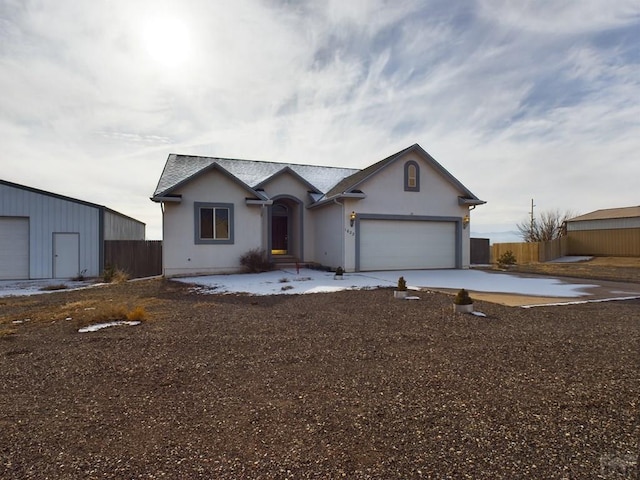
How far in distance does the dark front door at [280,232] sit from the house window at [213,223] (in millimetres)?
3581

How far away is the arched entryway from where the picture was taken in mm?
18062

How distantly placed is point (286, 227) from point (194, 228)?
5.42 metres

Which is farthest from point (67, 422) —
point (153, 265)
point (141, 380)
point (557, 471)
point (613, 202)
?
point (613, 202)

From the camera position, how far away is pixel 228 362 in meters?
4.35

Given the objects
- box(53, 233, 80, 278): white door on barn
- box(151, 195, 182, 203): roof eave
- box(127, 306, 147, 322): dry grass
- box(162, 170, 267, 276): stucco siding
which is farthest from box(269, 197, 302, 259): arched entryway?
box(127, 306, 147, 322): dry grass

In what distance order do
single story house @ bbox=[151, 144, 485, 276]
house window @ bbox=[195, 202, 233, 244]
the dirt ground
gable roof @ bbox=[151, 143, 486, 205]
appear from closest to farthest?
1. the dirt ground
2. single story house @ bbox=[151, 144, 485, 276]
3. house window @ bbox=[195, 202, 233, 244]
4. gable roof @ bbox=[151, 143, 486, 205]

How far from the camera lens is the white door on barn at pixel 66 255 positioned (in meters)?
15.0

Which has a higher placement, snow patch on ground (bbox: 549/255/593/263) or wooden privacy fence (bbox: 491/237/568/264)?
wooden privacy fence (bbox: 491/237/568/264)

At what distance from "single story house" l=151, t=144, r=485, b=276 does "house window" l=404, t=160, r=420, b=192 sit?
0.15 feet

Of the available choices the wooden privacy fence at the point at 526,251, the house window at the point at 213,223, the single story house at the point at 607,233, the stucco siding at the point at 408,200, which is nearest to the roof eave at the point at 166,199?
the house window at the point at 213,223

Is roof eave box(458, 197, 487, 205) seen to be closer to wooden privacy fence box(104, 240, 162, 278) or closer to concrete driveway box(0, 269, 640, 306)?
concrete driveway box(0, 269, 640, 306)

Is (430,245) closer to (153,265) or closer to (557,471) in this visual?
(153,265)

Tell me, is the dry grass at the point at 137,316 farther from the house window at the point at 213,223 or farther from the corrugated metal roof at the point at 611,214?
the corrugated metal roof at the point at 611,214

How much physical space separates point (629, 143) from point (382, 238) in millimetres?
10133
